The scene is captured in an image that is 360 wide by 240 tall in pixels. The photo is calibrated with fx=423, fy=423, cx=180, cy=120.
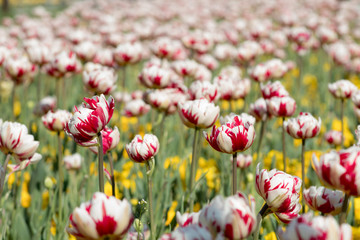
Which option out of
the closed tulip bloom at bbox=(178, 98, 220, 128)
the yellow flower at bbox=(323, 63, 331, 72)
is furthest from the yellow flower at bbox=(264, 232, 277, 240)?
the yellow flower at bbox=(323, 63, 331, 72)

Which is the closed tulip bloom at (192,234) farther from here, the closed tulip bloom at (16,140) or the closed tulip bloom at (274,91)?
the closed tulip bloom at (274,91)

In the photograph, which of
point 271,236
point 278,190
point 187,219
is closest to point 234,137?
point 278,190

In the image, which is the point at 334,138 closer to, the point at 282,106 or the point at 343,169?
the point at 282,106

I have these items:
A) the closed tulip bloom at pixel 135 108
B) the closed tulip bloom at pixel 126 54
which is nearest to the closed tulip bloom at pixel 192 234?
the closed tulip bloom at pixel 135 108

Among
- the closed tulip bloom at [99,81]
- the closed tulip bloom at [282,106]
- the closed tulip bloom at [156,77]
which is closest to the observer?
the closed tulip bloom at [282,106]

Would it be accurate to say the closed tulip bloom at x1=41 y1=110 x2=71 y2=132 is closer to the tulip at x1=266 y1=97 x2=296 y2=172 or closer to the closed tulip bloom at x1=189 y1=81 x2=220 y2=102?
the closed tulip bloom at x1=189 y1=81 x2=220 y2=102

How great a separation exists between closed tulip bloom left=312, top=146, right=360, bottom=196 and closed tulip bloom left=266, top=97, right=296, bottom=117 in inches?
39.4

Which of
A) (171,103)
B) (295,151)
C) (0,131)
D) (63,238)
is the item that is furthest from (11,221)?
(295,151)

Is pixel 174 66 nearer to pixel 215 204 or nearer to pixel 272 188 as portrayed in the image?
pixel 272 188

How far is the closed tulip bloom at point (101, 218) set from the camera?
90cm

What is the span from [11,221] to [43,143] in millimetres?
1201

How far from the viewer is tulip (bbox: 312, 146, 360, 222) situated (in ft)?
2.94

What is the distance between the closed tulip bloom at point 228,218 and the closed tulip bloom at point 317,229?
0.09 metres

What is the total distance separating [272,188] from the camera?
1143 millimetres
